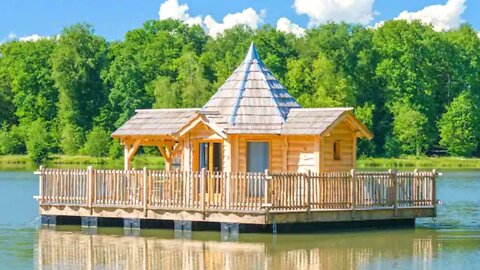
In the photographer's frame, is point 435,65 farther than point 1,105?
No

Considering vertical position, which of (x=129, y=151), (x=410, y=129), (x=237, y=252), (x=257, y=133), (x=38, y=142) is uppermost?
(x=410, y=129)

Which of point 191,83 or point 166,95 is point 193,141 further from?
point 191,83

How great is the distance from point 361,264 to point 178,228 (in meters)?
7.82

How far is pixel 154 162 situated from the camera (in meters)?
89.6

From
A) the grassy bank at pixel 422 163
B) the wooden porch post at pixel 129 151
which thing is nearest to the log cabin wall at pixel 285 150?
the wooden porch post at pixel 129 151

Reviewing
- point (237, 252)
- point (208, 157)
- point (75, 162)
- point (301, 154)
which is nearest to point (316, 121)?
point (301, 154)

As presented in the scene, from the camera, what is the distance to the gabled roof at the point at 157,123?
35.3 meters

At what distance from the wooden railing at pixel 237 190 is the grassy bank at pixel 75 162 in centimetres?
5136

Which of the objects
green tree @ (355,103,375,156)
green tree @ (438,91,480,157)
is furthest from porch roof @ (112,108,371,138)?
green tree @ (438,91,480,157)

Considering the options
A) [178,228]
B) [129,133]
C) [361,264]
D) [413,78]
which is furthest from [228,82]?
[413,78]

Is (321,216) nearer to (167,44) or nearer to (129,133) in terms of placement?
(129,133)

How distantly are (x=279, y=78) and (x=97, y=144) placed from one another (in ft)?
57.5

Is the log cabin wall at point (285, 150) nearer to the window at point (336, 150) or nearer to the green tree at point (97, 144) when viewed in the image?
the window at point (336, 150)

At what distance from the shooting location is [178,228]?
33062 mm
